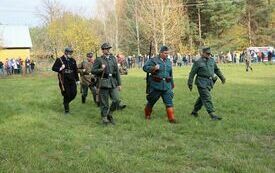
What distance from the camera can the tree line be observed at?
61438mm

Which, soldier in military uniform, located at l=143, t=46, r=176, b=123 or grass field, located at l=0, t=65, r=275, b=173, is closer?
grass field, located at l=0, t=65, r=275, b=173

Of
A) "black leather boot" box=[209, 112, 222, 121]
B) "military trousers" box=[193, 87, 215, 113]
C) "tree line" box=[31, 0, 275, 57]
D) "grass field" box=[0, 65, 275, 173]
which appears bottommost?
"grass field" box=[0, 65, 275, 173]

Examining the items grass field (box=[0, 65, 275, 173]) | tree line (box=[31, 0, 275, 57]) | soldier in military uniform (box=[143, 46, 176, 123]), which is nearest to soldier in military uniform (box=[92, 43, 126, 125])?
grass field (box=[0, 65, 275, 173])

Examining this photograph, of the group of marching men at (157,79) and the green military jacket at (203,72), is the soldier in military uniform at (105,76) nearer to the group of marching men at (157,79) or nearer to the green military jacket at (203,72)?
the group of marching men at (157,79)

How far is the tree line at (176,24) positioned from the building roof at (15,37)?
108 inches

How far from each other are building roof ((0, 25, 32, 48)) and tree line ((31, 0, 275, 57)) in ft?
8.99

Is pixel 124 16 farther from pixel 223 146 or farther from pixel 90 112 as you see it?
pixel 223 146

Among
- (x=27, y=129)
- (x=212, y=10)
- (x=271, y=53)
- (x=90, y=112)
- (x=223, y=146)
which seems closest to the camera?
(x=223, y=146)

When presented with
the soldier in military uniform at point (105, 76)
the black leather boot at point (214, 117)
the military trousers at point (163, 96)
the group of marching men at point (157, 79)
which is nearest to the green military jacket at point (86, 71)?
the group of marching men at point (157, 79)

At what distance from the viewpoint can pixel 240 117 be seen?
12297 millimetres

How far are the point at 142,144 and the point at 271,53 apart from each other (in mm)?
43281

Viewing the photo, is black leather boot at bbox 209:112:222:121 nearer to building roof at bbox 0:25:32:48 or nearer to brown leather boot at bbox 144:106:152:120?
brown leather boot at bbox 144:106:152:120

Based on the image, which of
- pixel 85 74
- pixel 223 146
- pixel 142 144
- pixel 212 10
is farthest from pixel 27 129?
pixel 212 10

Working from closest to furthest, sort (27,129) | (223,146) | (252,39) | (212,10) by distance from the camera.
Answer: (223,146) → (27,129) → (212,10) → (252,39)
